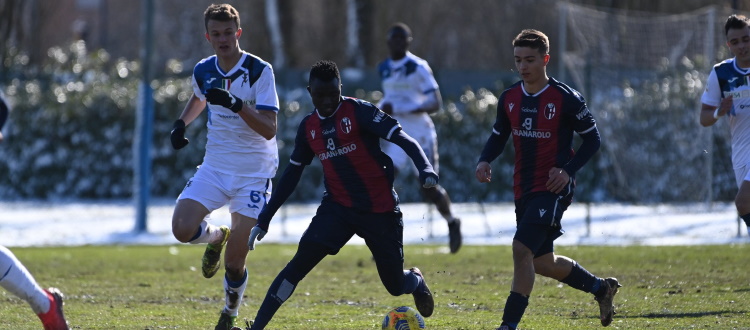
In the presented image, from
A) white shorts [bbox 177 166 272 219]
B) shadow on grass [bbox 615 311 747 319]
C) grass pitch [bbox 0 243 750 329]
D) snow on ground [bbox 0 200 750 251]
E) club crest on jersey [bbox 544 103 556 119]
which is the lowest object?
snow on ground [bbox 0 200 750 251]

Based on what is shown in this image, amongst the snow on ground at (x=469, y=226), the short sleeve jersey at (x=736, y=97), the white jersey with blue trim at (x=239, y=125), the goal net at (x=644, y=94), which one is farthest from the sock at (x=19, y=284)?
the goal net at (x=644, y=94)

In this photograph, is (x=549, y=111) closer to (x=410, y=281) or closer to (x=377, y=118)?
(x=377, y=118)

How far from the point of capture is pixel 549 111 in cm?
712

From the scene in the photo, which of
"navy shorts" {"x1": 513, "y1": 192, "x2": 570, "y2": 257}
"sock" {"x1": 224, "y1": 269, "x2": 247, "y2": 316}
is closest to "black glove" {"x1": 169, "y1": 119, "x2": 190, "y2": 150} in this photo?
"sock" {"x1": 224, "y1": 269, "x2": 247, "y2": 316}

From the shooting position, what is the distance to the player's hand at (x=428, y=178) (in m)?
6.40

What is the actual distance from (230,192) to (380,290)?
2514 millimetres

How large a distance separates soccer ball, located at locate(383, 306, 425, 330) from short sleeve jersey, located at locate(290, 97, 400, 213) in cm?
66

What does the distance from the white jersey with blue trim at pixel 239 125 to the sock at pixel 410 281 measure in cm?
127

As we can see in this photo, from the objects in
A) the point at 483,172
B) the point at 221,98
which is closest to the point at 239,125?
the point at 221,98

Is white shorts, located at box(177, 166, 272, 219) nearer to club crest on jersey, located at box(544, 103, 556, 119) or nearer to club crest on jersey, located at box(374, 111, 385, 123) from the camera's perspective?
club crest on jersey, located at box(374, 111, 385, 123)

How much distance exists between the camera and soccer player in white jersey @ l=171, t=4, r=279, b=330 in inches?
298

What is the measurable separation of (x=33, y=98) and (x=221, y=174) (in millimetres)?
15516

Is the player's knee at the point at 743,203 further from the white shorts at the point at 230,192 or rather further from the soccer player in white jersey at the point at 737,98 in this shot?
the white shorts at the point at 230,192

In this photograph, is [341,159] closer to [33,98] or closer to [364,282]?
[364,282]
